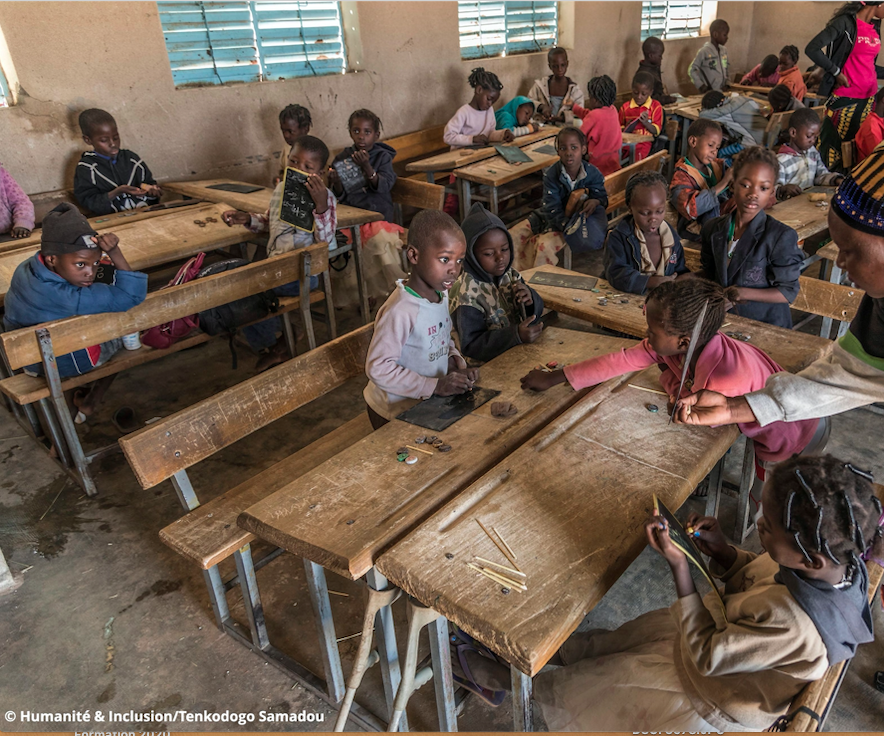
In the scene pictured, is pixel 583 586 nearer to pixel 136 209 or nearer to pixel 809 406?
pixel 809 406

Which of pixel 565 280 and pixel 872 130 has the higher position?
pixel 872 130

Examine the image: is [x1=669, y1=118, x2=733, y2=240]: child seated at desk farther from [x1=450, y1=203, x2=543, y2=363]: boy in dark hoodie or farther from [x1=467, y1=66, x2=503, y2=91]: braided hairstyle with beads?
[x1=467, y1=66, x2=503, y2=91]: braided hairstyle with beads

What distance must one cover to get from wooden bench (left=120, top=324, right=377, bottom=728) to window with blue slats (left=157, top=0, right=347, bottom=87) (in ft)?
13.1

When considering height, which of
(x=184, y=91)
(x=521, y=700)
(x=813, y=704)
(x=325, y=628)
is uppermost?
(x=184, y=91)

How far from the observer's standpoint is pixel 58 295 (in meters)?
2.85

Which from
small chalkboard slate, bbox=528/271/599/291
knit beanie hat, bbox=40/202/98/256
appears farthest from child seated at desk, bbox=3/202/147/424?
small chalkboard slate, bbox=528/271/599/291

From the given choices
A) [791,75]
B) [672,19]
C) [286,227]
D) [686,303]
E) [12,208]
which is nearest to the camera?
[686,303]

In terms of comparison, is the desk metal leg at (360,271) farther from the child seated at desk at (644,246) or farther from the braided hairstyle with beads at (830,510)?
the braided hairstyle with beads at (830,510)

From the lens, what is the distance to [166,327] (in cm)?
345

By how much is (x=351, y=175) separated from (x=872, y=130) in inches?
146

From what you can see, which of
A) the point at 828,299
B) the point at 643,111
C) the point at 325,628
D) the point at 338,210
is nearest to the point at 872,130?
the point at 643,111

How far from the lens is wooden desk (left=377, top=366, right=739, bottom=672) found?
124 cm

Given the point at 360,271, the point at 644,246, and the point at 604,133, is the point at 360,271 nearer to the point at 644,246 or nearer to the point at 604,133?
the point at 644,246

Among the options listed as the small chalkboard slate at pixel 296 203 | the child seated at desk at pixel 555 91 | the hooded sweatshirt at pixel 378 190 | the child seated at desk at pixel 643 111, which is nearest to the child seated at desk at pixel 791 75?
the child seated at desk at pixel 643 111
